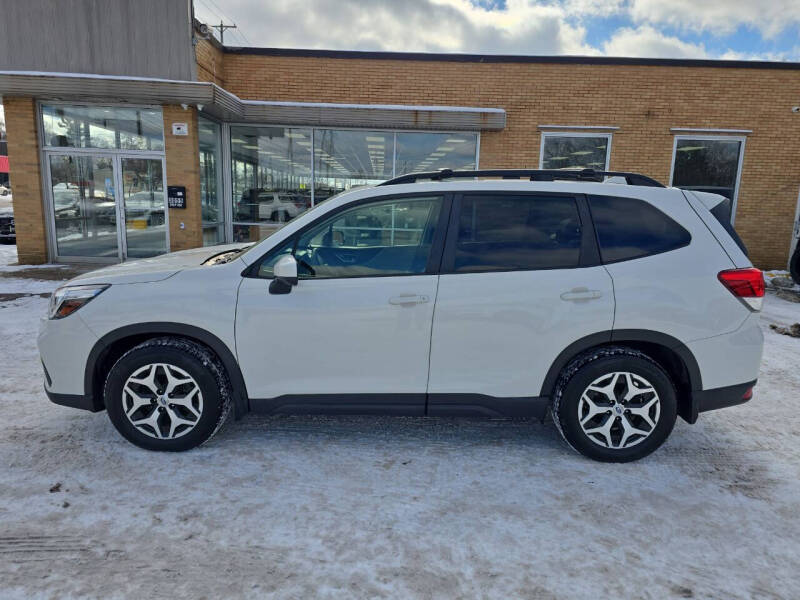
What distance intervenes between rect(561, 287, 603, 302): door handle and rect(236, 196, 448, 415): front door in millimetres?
815

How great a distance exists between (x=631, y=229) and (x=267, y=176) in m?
10.2

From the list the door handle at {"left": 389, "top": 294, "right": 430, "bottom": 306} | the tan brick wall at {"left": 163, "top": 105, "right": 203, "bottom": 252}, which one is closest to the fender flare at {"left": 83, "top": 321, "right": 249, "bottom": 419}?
the door handle at {"left": 389, "top": 294, "right": 430, "bottom": 306}

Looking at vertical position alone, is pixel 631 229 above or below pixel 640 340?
above

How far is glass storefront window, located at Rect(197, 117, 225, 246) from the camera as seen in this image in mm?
11116

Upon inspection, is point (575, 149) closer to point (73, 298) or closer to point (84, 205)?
point (84, 205)

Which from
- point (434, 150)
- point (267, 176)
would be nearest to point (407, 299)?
point (434, 150)

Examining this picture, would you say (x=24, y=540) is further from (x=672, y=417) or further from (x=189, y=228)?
(x=189, y=228)

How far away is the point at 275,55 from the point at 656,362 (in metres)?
10.8

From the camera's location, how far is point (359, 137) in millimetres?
11961

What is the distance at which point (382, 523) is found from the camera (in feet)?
9.04

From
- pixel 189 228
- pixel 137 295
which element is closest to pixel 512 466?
pixel 137 295

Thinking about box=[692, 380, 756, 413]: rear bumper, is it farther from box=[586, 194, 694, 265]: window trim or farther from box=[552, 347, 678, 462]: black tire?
box=[586, 194, 694, 265]: window trim

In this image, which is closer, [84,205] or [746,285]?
[746,285]

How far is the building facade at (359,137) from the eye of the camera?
10.8 m
